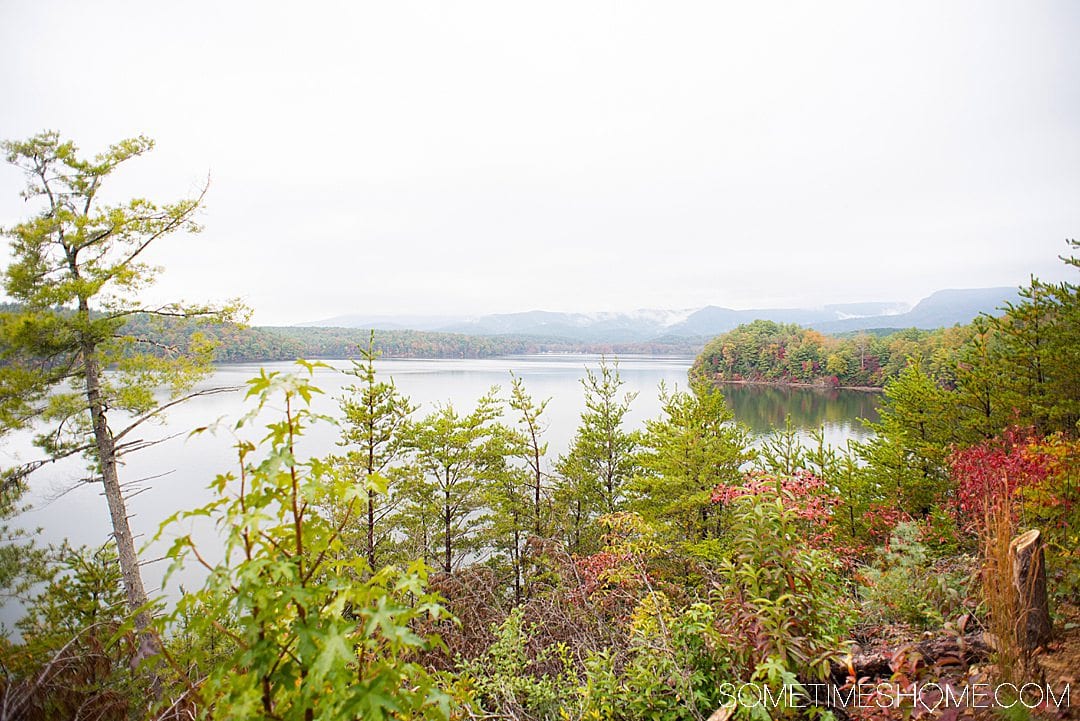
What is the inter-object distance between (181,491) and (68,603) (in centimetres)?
972

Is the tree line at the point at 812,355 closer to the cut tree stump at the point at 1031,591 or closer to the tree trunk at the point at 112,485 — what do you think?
the tree trunk at the point at 112,485

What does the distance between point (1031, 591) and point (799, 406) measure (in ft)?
148

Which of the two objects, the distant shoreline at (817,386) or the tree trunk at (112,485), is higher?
the tree trunk at (112,485)

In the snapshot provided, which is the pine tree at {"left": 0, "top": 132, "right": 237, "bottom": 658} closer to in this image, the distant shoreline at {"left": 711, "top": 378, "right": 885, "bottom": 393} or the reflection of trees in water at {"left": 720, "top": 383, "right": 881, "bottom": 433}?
the reflection of trees in water at {"left": 720, "top": 383, "right": 881, "bottom": 433}

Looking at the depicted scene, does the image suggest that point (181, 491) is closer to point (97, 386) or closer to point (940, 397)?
point (97, 386)

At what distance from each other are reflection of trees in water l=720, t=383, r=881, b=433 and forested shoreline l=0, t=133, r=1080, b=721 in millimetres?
18363

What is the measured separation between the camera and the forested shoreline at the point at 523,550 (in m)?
1.31

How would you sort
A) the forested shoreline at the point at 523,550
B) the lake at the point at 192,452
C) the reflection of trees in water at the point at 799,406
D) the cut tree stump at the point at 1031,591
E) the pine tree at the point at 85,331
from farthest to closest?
the reflection of trees in water at the point at 799,406
the lake at the point at 192,452
the pine tree at the point at 85,331
the cut tree stump at the point at 1031,591
the forested shoreline at the point at 523,550

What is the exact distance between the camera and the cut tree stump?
2268 mm

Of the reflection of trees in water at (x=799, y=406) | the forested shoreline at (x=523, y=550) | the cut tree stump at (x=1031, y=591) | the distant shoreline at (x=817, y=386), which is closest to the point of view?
the forested shoreline at (x=523, y=550)

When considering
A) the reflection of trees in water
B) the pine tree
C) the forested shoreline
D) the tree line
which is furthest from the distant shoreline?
the pine tree

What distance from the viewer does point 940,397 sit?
10055mm

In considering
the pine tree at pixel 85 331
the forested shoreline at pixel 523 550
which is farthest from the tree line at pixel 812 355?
the pine tree at pixel 85 331

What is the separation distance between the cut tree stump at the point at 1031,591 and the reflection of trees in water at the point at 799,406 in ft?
84.9
